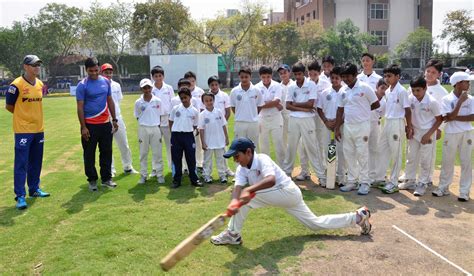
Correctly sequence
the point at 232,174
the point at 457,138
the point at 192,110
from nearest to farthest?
the point at 457,138, the point at 192,110, the point at 232,174

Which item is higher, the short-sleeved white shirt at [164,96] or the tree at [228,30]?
the tree at [228,30]

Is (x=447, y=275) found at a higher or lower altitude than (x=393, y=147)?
lower

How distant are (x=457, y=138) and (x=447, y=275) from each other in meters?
3.23

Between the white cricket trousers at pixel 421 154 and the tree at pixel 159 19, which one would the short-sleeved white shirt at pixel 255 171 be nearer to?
the white cricket trousers at pixel 421 154

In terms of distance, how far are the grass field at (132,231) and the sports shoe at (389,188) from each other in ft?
2.75

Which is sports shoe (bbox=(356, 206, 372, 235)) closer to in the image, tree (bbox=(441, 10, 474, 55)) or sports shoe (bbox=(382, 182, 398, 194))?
sports shoe (bbox=(382, 182, 398, 194))

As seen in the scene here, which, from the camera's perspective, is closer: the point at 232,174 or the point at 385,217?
the point at 385,217

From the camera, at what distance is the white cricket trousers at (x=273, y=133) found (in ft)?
28.0

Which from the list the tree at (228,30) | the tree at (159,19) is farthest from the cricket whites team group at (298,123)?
the tree at (228,30)

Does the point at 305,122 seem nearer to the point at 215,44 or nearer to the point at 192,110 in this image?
the point at 192,110

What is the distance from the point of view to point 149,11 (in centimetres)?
5222

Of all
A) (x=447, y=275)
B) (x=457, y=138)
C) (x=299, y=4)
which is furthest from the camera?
(x=299, y=4)

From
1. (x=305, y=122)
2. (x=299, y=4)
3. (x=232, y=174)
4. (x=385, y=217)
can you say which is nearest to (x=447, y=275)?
(x=385, y=217)

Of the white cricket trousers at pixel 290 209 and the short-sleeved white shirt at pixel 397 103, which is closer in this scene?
the white cricket trousers at pixel 290 209
